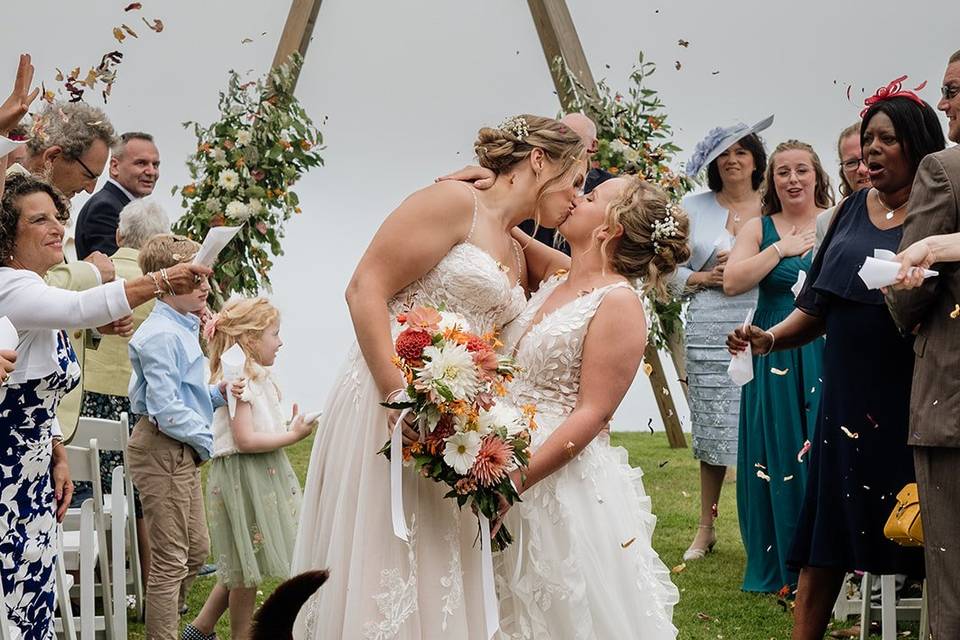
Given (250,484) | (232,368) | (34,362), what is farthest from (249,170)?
(34,362)

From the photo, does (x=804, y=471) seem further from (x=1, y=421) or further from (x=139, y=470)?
(x=1, y=421)

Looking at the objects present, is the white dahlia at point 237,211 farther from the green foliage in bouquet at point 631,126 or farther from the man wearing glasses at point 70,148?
the man wearing glasses at point 70,148

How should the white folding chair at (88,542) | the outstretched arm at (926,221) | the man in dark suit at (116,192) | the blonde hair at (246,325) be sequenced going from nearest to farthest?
the outstretched arm at (926,221) < the white folding chair at (88,542) < the blonde hair at (246,325) < the man in dark suit at (116,192)

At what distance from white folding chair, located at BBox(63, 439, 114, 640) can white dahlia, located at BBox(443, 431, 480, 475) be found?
1.44 meters

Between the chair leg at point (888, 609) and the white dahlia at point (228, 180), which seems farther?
the white dahlia at point (228, 180)

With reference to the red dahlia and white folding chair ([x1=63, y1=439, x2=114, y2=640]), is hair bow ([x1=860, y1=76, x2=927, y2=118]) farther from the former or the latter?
white folding chair ([x1=63, y1=439, x2=114, y2=640])

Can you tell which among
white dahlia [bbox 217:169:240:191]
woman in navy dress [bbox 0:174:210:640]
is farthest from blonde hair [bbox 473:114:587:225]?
white dahlia [bbox 217:169:240:191]

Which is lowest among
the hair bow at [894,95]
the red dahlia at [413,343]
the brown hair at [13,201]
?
the red dahlia at [413,343]

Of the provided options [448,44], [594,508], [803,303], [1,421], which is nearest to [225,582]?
[1,421]

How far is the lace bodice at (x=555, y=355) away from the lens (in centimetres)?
348

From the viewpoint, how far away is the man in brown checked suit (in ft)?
11.3

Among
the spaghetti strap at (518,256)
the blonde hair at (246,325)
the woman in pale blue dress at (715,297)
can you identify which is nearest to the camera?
the spaghetti strap at (518,256)

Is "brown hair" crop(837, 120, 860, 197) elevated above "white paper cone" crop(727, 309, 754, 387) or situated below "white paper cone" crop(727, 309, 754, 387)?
above

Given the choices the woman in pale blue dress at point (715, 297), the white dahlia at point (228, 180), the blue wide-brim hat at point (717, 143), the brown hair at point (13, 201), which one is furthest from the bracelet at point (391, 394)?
the white dahlia at point (228, 180)
